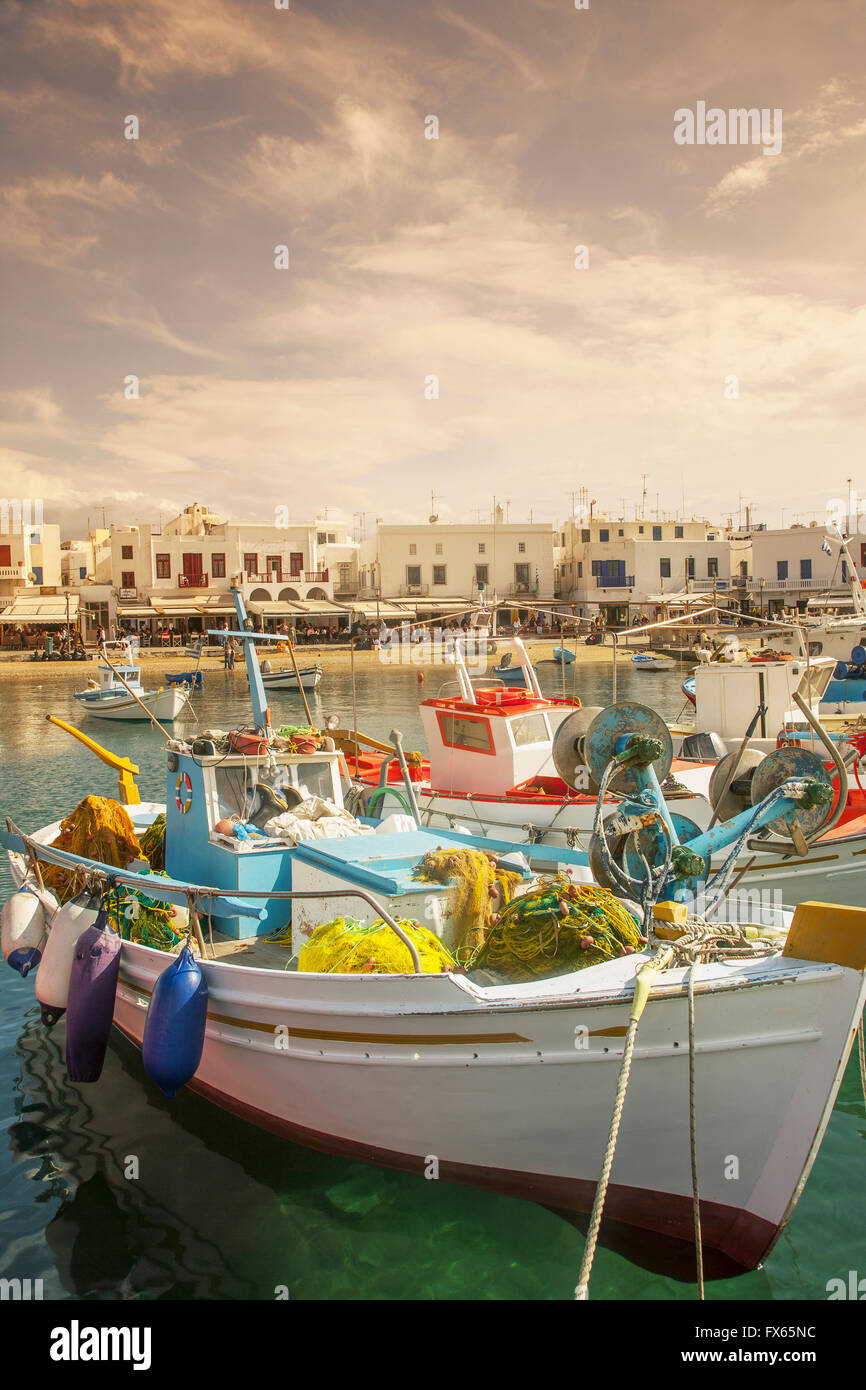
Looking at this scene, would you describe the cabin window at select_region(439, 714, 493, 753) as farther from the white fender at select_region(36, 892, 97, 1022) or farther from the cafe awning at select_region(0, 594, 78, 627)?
the cafe awning at select_region(0, 594, 78, 627)

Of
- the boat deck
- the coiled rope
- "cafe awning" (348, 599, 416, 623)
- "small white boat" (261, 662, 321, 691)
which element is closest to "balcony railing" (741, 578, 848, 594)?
"cafe awning" (348, 599, 416, 623)

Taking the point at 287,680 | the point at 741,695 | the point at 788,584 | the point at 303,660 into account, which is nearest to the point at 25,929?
the point at 741,695

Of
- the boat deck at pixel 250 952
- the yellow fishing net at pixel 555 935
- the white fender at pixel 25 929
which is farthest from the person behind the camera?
the white fender at pixel 25 929

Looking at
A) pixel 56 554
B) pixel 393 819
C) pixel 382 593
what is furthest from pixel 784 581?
→ pixel 393 819

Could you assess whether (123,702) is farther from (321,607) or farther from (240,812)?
(240,812)

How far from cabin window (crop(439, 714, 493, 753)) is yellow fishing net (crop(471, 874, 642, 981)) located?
6880mm

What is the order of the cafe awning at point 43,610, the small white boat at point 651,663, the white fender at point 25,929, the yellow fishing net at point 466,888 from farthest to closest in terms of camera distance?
the cafe awning at point 43,610
the small white boat at point 651,663
the white fender at point 25,929
the yellow fishing net at point 466,888

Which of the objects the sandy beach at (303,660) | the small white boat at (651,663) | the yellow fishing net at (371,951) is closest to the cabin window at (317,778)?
the yellow fishing net at (371,951)

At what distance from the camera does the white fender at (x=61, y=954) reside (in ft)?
24.7

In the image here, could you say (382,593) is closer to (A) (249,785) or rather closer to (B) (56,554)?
(B) (56,554)

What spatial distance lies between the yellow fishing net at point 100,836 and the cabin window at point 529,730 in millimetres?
5404

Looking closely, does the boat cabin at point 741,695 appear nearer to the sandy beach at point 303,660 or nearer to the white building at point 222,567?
the sandy beach at point 303,660

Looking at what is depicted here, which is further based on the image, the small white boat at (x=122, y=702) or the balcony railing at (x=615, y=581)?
the balcony railing at (x=615, y=581)

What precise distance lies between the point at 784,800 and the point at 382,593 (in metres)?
61.1
